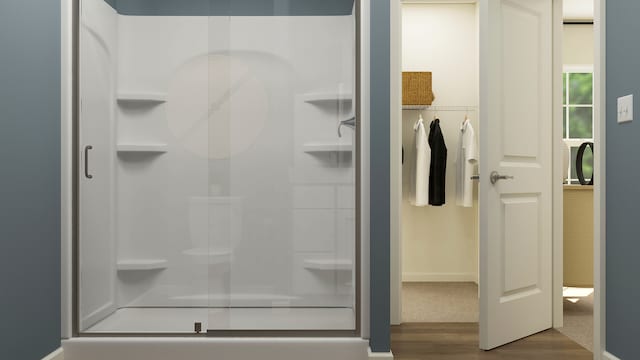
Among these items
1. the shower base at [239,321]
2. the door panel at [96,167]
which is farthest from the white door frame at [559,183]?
the door panel at [96,167]

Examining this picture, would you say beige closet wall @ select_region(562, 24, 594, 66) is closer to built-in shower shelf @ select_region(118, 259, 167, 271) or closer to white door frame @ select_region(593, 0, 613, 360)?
white door frame @ select_region(593, 0, 613, 360)

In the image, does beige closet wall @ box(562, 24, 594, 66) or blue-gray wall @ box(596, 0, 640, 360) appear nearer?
blue-gray wall @ box(596, 0, 640, 360)

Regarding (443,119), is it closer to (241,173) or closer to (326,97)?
(326,97)

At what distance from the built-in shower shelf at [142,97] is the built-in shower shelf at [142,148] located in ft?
0.76

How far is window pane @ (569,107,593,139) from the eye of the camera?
5.38 m

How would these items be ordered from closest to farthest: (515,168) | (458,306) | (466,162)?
(515,168) → (458,306) → (466,162)

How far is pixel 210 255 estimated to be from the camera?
2.73 meters

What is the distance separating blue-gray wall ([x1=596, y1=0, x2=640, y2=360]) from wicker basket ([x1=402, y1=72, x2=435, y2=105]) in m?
2.39

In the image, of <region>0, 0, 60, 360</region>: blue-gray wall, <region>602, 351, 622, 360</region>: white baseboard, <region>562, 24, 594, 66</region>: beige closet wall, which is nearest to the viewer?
<region>0, 0, 60, 360</region>: blue-gray wall

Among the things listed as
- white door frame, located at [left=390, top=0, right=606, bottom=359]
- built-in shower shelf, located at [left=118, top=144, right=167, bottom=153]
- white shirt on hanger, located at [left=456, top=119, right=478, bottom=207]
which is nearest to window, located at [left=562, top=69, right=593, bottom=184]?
white shirt on hanger, located at [left=456, top=119, right=478, bottom=207]

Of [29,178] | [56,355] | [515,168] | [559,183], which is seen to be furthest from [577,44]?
[56,355]

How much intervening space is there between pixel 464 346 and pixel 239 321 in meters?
Result: 1.24

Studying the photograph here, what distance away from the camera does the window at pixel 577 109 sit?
5.37 meters

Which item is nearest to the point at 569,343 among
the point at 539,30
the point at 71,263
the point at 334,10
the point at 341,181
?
the point at 341,181
